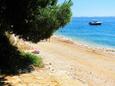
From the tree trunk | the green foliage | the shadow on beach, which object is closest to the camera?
the shadow on beach

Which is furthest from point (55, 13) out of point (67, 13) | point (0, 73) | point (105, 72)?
point (105, 72)

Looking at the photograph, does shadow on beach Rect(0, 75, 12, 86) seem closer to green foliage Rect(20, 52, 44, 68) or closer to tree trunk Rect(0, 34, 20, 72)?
tree trunk Rect(0, 34, 20, 72)

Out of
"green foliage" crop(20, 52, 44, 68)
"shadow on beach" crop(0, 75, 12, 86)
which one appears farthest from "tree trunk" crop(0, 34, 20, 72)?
"shadow on beach" crop(0, 75, 12, 86)

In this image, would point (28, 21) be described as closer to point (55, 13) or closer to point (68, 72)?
point (55, 13)

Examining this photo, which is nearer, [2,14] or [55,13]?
[2,14]

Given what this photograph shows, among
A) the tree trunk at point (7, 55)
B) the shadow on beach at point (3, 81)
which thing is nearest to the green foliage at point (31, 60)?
the tree trunk at point (7, 55)

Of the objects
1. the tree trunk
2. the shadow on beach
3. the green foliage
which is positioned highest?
the tree trunk

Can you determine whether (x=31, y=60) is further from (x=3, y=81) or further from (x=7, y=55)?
(x=3, y=81)

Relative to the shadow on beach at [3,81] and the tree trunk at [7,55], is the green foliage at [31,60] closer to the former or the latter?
the tree trunk at [7,55]

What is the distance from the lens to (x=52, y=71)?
16703 millimetres

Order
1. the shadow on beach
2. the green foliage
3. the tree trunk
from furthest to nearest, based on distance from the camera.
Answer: the green foliage, the tree trunk, the shadow on beach

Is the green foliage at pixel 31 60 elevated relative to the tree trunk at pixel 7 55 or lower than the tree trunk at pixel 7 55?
lower

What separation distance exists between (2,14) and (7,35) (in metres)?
3.75

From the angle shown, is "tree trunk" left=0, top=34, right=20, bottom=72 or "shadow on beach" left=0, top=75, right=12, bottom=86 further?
"tree trunk" left=0, top=34, right=20, bottom=72
